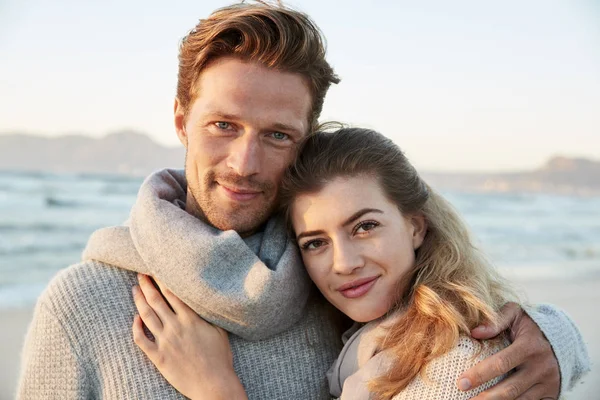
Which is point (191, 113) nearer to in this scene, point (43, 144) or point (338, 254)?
point (338, 254)

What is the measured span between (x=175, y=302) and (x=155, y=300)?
0.22ft

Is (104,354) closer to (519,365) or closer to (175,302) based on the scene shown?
(175,302)

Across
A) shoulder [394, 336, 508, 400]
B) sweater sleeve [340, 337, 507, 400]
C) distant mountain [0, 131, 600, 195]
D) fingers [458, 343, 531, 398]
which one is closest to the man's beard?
sweater sleeve [340, 337, 507, 400]

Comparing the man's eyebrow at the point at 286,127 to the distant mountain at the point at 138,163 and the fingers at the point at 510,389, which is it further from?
the distant mountain at the point at 138,163

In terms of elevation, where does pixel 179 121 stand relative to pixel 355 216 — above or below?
above

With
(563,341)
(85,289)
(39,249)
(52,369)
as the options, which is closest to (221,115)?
(85,289)

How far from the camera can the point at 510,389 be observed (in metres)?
1.99

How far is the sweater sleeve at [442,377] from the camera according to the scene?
1937mm

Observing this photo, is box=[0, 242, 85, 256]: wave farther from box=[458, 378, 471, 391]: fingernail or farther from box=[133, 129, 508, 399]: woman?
box=[458, 378, 471, 391]: fingernail

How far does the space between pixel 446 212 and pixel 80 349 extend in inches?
55.5

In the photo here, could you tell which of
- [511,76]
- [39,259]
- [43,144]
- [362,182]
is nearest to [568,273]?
[39,259]

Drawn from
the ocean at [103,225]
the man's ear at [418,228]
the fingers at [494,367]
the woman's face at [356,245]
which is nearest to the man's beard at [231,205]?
the woman's face at [356,245]

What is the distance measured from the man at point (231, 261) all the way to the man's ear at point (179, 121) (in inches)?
0.6

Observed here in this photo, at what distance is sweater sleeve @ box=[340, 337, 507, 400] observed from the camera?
194cm
